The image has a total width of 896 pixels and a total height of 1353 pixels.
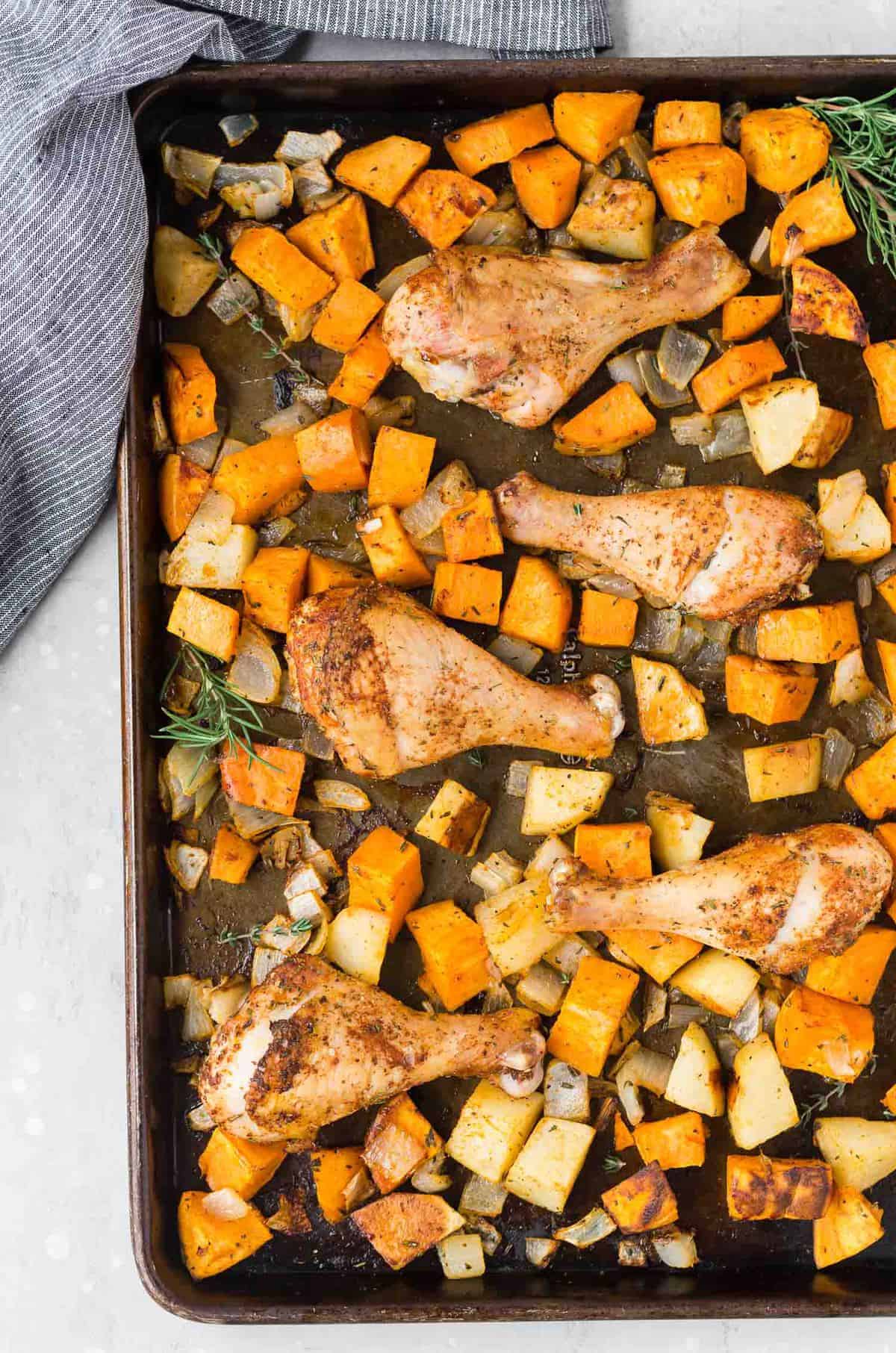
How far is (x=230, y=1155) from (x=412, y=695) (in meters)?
1.14

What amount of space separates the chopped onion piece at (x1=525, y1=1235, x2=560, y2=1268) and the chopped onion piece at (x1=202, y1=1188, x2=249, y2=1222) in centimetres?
66

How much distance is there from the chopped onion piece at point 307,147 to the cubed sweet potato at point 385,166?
42 millimetres

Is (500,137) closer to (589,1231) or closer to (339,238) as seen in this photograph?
(339,238)

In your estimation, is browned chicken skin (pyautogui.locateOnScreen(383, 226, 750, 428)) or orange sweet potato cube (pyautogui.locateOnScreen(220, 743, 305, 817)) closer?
browned chicken skin (pyautogui.locateOnScreen(383, 226, 750, 428))

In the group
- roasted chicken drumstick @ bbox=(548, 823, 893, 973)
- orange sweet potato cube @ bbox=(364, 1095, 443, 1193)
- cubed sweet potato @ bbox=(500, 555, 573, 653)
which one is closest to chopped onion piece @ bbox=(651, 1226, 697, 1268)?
orange sweet potato cube @ bbox=(364, 1095, 443, 1193)

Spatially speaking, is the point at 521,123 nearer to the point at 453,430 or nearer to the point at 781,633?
the point at 453,430

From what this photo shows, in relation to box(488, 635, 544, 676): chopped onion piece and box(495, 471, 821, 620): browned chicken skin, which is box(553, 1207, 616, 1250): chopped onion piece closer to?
box(488, 635, 544, 676): chopped onion piece

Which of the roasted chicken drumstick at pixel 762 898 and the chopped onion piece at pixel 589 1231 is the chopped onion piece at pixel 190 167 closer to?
the roasted chicken drumstick at pixel 762 898

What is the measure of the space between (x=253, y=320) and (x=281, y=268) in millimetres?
139

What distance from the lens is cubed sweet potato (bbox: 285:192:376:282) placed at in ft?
8.54

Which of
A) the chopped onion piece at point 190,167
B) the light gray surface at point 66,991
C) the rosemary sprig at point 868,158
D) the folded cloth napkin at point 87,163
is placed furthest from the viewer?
the light gray surface at point 66,991

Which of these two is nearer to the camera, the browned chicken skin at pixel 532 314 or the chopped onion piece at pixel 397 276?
the browned chicken skin at pixel 532 314

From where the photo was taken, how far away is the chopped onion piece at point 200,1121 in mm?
2633

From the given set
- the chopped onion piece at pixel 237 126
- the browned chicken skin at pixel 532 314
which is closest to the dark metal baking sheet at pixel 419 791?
the chopped onion piece at pixel 237 126
